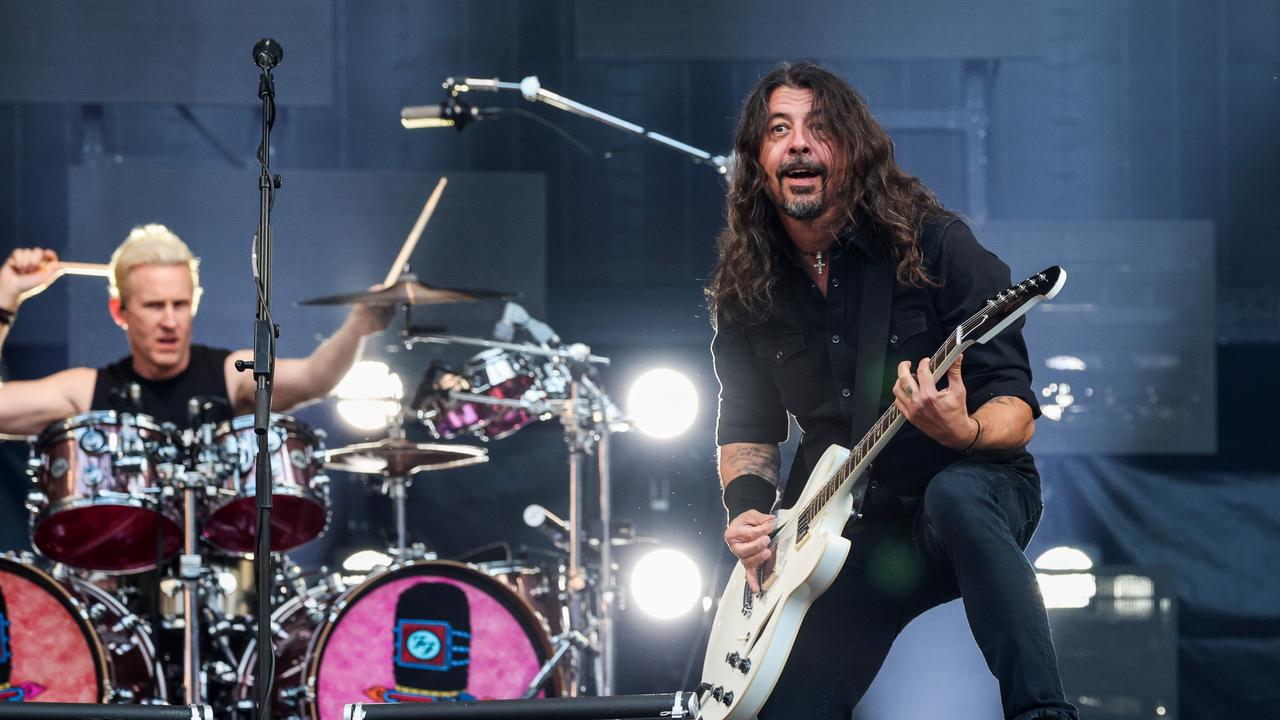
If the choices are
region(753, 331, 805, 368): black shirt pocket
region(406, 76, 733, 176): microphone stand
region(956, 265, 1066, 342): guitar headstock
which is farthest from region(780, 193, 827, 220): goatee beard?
region(406, 76, 733, 176): microphone stand

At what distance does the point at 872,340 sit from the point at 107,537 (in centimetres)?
292

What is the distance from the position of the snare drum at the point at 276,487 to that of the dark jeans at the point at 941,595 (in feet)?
7.48

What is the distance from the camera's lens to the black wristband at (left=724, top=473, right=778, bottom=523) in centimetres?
319

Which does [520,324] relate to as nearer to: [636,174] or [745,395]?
[636,174]

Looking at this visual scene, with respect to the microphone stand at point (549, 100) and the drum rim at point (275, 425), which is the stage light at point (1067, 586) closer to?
the microphone stand at point (549, 100)

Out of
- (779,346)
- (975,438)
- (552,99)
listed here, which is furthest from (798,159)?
(552,99)

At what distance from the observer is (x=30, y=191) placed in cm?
613

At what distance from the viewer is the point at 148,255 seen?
523 cm

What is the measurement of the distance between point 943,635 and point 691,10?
3.33m

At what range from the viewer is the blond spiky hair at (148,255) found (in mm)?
5230

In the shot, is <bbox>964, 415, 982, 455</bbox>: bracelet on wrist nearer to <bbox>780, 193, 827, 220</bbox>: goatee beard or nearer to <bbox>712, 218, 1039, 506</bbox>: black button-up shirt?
<bbox>712, 218, 1039, 506</bbox>: black button-up shirt

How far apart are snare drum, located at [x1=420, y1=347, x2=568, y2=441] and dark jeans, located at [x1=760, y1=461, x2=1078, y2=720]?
2605 millimetres

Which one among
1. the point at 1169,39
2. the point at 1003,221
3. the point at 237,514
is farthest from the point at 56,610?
the point at 1169,39

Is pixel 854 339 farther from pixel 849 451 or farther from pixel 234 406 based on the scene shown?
pixel 234 406
